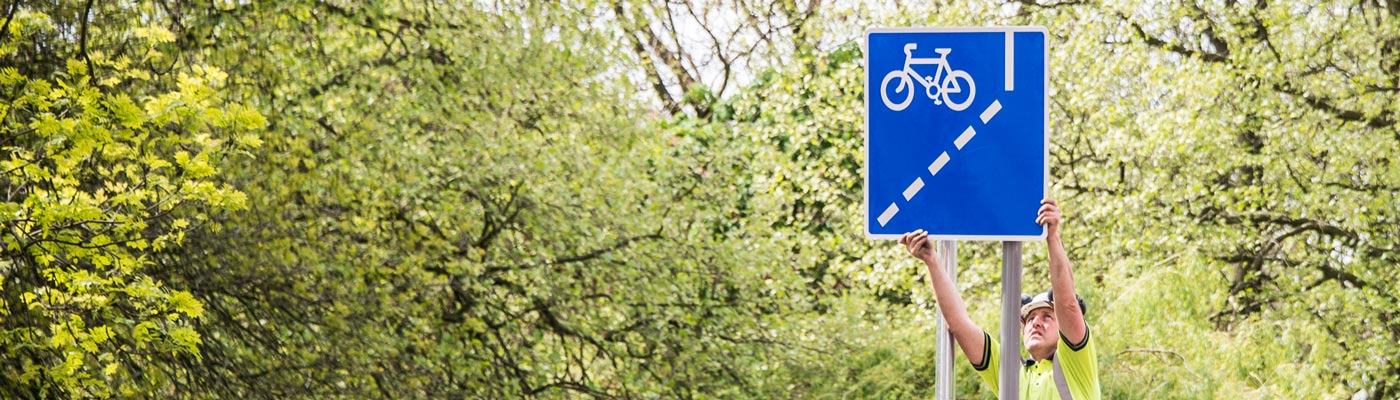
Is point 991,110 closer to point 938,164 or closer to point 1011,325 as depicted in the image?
point 938,164

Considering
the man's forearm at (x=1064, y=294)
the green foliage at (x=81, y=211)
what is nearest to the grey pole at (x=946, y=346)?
the man's forearm at (x=1064, y=294)

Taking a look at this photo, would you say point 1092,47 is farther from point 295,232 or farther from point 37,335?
point 37,335

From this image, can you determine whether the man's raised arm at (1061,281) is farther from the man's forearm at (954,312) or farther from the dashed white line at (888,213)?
the dashed white line at (888,213)

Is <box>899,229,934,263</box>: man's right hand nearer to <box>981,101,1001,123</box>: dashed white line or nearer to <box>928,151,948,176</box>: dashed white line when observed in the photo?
<box>928,151,948,176</box>: dashed white line

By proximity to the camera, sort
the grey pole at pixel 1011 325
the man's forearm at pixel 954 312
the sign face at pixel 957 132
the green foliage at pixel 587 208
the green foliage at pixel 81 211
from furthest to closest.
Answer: the green foliage at pixel 587 208
the green foliage at pixel 81 211
the man's forearm at pixel 954 312
the sign face at pixel 957 132
the grey pole at pixel 1011 325

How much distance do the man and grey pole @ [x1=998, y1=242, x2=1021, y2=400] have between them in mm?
54

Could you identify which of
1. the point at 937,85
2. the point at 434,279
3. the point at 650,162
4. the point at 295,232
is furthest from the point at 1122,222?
the point at 937,85

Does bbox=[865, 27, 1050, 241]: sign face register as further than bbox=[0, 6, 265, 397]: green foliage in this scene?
No

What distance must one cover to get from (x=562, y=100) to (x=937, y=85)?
8.42m

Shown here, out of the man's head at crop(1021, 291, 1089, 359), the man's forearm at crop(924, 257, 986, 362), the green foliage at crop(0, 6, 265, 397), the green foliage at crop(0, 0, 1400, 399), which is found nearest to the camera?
the man's forearm at crop(924, 257, 986, 362)

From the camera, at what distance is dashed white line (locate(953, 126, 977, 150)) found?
13.1ft

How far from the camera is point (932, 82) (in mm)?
4016

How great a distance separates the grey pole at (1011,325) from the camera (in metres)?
3.82

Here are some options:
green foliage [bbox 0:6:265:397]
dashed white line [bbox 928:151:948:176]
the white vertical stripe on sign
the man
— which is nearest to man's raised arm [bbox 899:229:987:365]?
the man
